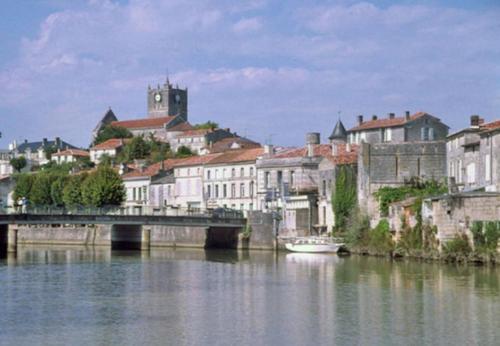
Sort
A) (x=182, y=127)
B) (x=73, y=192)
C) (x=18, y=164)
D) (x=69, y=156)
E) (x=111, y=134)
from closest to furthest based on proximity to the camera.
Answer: (x=73, y=192), (x=69, y=156), (x=18, y=164), (x=111, y=134), (x=182, y=127)

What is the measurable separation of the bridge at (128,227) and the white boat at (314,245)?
295 inches

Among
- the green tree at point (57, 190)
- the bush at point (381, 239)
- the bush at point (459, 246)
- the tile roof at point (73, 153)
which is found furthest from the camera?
the tile roof at point (73, 153)

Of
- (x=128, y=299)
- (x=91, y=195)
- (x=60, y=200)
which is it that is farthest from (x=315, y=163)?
(x=128, y=299)

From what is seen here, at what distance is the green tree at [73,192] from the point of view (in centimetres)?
9744

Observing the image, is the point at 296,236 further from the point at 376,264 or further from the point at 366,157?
the point at 376,264

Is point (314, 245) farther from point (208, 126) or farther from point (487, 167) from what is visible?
point (208, 126)

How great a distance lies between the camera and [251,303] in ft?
130

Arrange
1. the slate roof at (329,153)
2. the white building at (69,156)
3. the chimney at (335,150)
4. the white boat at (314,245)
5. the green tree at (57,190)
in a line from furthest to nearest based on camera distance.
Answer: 1. the white building at (69,156)
2. the green tree at (57,190)
3. the chimney at (335,150)
4. the slate roof at (329,153)
5. the white boat at (314,245)

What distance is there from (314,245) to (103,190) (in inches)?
1167

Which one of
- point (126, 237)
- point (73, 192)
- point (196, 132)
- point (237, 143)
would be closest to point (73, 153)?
point (196, 132)

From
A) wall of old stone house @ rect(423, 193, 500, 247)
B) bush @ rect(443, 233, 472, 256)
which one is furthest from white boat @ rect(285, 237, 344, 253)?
bush @ rect(443, 233, 472, 256)

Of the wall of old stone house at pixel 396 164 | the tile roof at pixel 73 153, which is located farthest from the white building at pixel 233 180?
the tile roof at pixel 73 153

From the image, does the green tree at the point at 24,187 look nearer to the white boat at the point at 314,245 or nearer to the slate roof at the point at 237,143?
the slate roof at the point at 237,143

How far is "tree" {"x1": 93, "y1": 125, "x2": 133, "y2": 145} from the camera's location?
16538 cm
